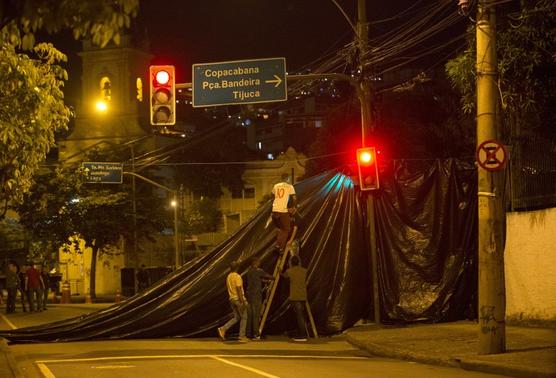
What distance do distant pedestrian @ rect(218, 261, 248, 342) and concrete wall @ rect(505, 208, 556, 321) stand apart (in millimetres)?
5531

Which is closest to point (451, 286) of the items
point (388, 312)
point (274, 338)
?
point (388, 312)

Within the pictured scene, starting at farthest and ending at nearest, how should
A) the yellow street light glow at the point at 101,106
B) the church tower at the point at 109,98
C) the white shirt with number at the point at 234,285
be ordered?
the church tower at the point at 109,98, the yellow street light glow at the point at 101,106, the white shirt with number at the point at 234,285

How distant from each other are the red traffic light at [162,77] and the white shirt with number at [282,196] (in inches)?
133

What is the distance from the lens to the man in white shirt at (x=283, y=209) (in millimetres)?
17531

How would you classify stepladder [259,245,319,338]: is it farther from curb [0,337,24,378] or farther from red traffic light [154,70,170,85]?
curb [0,337,24,378]

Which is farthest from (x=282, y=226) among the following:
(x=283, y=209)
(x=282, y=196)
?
(x=282, y=196)

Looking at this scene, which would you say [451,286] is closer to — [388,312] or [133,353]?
[388,312]

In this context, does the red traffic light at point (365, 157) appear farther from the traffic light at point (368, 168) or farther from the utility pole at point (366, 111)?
the utility pole at point (366, 111)

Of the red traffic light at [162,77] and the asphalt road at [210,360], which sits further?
the red traffic light at [162,77]

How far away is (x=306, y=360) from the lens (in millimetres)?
13445

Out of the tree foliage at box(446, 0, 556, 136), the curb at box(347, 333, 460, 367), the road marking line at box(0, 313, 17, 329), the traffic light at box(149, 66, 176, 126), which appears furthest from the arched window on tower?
the tree foliage at box(446, 0, 556, 136)

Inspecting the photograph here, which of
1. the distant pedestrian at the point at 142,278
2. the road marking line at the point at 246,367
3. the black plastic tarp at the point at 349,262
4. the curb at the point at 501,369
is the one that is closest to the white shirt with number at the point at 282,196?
the black plastic tarp at the point at 349,262

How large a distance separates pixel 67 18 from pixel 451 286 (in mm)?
12966

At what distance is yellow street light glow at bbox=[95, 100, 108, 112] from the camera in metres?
54.0
